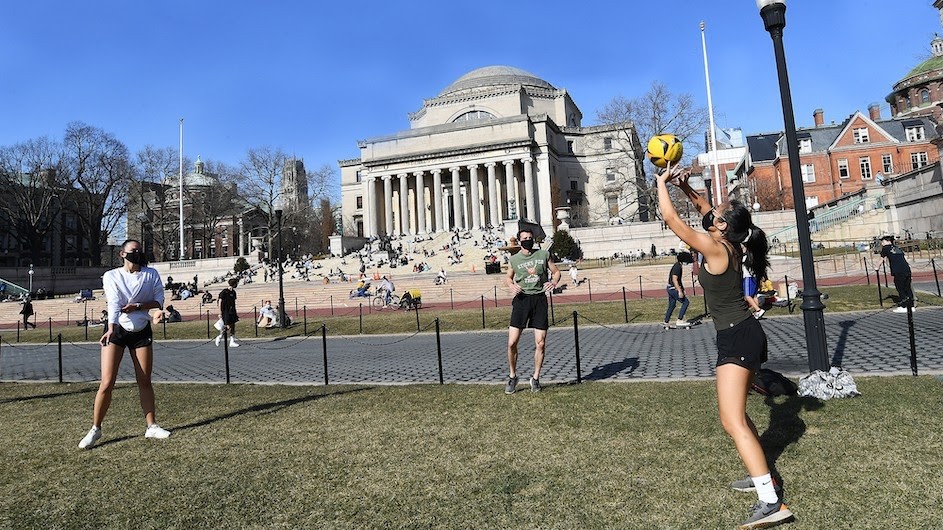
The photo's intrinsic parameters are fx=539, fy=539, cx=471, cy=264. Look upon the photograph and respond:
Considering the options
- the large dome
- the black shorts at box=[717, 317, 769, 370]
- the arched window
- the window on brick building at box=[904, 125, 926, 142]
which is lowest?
the black shorts at box=[717, 317, 769, 370]

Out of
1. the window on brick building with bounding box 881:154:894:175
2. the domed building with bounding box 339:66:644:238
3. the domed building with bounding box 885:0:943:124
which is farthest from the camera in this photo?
the domed building with bounding box 339:66:644:238

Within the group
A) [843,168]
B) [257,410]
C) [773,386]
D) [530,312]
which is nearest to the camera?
[773,386]

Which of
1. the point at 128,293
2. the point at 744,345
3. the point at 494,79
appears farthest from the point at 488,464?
the point at 494,79

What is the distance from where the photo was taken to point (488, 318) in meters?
20.3

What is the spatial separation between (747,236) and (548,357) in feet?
24.7

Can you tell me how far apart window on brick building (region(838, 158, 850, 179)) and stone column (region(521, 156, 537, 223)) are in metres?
33.6

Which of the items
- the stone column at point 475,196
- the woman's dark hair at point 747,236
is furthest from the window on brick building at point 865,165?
the woman's dark hair at point 747,236

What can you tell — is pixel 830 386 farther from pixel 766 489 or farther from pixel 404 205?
pixel 404 205

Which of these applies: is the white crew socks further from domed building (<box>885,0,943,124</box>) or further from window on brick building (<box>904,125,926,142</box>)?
domed building (<box>885,0,943,124</box>)

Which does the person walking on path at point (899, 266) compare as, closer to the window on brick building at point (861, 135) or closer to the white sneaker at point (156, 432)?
the white sneaker at point (156, 432)

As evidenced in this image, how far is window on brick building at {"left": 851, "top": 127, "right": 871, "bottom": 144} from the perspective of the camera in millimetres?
56500

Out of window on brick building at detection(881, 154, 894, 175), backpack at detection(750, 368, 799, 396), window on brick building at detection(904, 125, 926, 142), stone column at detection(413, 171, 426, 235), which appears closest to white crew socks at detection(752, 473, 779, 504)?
backpack at detection(750, 368, 799, 396)

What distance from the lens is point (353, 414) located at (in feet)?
20.8

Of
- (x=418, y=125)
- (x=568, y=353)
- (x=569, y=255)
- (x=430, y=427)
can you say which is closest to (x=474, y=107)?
(x=418, y=125)
